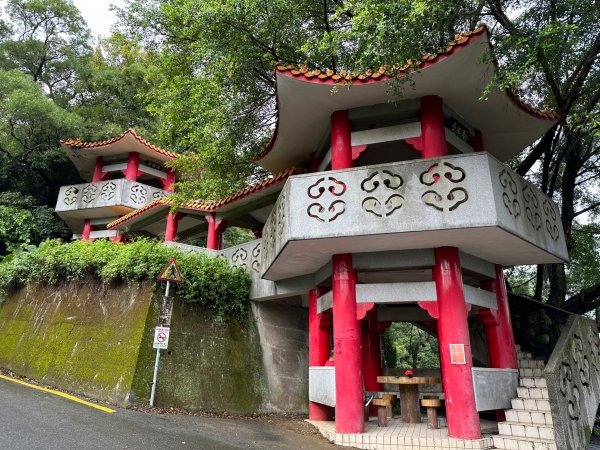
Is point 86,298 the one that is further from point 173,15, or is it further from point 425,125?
point 425,125

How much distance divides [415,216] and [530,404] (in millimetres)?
3670

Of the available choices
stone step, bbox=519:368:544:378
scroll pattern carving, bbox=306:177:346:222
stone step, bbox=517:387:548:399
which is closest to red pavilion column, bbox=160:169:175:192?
scroll pattern carving, bbox=306:177:346:222

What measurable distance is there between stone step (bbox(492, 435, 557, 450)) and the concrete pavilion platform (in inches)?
5.5

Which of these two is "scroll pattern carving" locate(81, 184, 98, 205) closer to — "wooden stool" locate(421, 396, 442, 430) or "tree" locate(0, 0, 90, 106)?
"tree" locate(0, 0, 90, 106)

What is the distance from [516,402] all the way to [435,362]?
15.9 metres

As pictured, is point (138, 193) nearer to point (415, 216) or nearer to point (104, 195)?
point (104, 195)

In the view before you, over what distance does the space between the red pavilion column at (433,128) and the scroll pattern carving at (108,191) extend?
47.1 feet

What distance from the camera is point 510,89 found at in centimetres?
667

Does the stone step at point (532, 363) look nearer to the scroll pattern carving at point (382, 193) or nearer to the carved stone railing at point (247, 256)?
the scroll pattern carving at point (382, 193)

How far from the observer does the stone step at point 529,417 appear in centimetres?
617

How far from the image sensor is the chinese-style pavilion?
6047 millimetres

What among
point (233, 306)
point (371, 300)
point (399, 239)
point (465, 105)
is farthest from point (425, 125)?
point (233, 306)

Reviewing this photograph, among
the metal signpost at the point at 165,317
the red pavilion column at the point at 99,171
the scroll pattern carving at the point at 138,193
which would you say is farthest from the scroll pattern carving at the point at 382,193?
the red pavilion column at the point at 99,171

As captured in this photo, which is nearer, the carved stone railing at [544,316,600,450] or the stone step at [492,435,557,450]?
the stone step at [492,435,557,450]
